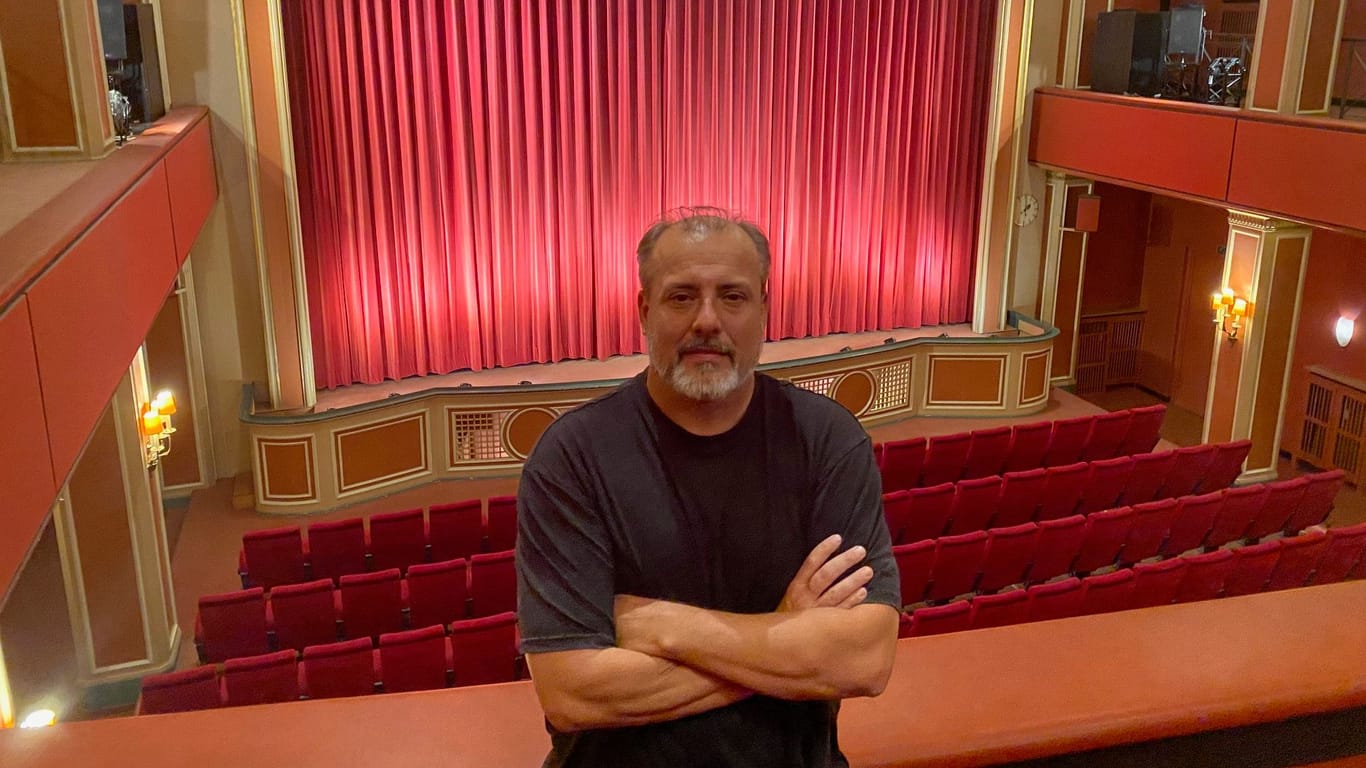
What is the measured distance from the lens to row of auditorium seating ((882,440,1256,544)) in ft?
23.5

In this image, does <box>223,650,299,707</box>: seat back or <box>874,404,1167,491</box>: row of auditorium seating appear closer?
<box>223,650,299,707</box>: seat back

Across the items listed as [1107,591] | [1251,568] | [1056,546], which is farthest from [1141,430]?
[1107,591]

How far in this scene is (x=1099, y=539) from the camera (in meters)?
6.75

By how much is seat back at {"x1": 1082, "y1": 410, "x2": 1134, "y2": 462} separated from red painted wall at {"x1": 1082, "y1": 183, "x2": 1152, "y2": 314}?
4070 mm

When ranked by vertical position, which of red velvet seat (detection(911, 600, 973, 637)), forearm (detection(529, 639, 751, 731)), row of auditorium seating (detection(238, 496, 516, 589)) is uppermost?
forearm (detection(529, 639, 751, 731))

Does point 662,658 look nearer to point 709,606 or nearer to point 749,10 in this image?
point 709,606

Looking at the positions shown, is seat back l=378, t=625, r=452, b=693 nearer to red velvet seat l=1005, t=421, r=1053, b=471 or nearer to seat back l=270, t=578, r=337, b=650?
seat back l=270, t=578, r=337, b=650

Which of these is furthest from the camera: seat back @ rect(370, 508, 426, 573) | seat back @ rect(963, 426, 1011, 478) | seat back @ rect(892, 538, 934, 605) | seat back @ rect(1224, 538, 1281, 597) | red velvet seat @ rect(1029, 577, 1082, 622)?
seat back @ rect(963, 426, 1011, 478)

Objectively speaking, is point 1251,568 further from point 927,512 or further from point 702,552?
point 702,552

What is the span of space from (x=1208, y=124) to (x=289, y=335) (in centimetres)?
780

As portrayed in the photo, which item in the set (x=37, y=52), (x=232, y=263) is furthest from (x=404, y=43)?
(x=37, y=52)

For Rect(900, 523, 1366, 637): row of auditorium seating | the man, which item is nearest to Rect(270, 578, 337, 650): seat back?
Rect(900, 523, 1366, 637): row of auditorium seating

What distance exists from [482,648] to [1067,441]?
17.4 feet

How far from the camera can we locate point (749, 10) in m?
9.96
